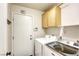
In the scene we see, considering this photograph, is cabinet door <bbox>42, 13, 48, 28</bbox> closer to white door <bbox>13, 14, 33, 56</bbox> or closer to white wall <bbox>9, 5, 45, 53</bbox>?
white wall <bbox>9, 5, 45, 53</bbox>

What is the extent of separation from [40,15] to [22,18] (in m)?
0.74

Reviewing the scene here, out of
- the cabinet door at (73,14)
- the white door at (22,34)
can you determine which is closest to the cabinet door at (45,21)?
the white door at (22,34)

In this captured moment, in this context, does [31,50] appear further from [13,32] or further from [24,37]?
[13,32]

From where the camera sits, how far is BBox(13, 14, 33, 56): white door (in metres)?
2.60

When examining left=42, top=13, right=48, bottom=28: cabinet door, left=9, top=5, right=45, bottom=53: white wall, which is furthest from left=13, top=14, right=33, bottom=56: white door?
left=42, top=13, right=48, bottom=28: cabinet door

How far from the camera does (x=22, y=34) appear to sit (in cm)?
267

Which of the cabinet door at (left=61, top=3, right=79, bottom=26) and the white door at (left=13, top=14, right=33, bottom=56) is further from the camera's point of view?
the white door at (left=13, top=14, right=33, bottom=56)

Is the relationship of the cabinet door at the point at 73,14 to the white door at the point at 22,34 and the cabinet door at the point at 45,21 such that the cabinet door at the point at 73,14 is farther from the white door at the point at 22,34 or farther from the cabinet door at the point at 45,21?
the white door at the point at 22,34

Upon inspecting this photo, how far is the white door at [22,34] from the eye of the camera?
260 centimetres

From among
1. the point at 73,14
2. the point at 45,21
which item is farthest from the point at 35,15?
the point at 73,14

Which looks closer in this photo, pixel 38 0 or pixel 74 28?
Answer: pixel 38 0

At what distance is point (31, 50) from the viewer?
2906mm

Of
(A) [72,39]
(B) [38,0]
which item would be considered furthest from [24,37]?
(B) [38,0]

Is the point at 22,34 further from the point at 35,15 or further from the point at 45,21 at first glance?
the point at 45,21
